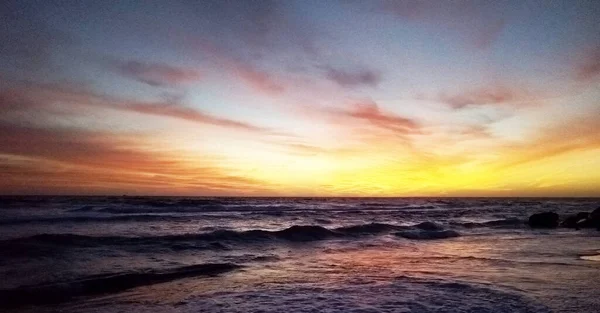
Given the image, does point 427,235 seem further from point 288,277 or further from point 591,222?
point 288,277

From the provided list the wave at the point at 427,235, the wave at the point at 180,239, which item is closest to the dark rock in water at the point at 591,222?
the wave at the point at 427,235

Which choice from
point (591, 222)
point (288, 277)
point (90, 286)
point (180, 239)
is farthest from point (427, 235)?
point (90, 286)

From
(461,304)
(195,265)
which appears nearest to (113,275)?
(195,265)

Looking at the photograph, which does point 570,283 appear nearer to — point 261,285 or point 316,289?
point 316,289

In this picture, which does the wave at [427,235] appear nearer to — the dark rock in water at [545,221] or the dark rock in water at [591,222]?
the dark rock in water at [545,221]

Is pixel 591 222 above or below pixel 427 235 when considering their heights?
above

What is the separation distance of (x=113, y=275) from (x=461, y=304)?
869 cm

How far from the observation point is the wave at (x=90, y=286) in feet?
27.7

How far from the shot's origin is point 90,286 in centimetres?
959

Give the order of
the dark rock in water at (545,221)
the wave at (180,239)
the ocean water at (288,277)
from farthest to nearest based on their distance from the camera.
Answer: the dark rock in water at (545,221), the wave at (180,239), the ocean water at (288,277)

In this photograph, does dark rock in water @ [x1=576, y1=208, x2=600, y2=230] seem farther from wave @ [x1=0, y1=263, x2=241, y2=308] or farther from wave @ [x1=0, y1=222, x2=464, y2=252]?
wave @ [x1=0, y1=263, x2=241, y2=308]

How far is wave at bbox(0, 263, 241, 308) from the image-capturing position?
844cm

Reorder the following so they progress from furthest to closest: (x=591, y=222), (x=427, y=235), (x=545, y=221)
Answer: (x=545, y=221) → (x=591, y=222) → (x=427, y=235)

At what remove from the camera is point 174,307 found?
768cm
